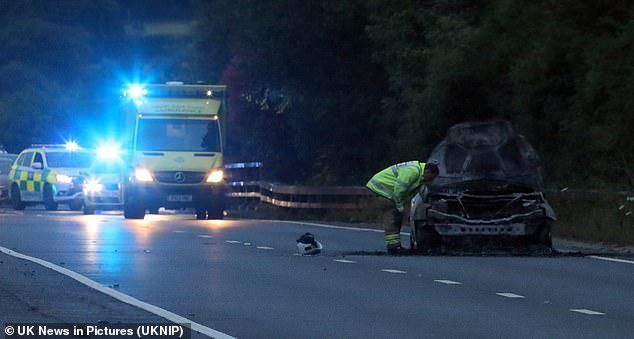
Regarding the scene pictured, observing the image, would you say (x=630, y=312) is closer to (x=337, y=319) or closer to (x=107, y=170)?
(x=337, y=319)

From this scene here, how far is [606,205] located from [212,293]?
1397 centimetres

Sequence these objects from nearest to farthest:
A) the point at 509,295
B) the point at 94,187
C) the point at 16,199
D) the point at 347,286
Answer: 1. the point at 509,295
2. the point at 347,286
3. the point at 94,187
4. the point at 16,199

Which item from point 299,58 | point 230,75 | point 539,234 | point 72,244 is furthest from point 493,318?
point 230,75

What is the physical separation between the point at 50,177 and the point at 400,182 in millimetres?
24307

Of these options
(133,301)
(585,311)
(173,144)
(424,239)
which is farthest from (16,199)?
(585,311)

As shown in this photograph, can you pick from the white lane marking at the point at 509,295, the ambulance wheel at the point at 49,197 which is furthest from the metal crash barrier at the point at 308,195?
the white lane marking at the point at 509,295

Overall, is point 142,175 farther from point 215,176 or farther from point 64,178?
point 64,178

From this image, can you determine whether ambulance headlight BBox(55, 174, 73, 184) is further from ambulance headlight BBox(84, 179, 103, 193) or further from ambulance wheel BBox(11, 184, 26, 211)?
ambulance headlight BBox(84, 179, 103, 193)

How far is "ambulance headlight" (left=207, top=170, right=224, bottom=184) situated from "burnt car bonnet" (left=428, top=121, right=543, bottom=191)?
1576 cm

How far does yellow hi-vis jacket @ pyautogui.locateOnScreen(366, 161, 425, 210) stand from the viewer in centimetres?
2352

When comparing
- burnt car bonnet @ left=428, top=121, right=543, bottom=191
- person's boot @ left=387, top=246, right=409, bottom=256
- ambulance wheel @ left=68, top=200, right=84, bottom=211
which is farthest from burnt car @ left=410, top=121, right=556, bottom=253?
ambulance wheel @ left=68, top=200, right=84, bottom=211

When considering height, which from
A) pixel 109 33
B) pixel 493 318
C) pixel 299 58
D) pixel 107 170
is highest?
pixel 109 33

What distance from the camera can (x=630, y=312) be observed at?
1548cm

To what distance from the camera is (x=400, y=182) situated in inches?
926
